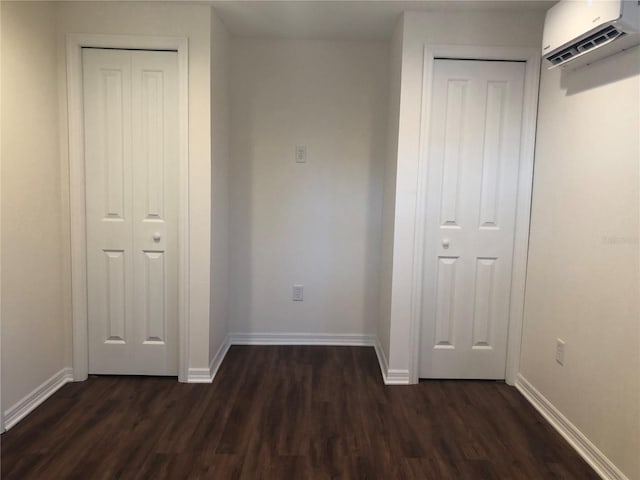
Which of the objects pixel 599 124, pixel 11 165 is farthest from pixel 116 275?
pixel 599 124

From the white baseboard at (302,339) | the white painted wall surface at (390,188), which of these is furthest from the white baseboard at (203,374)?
the white painted wall surface at (390,188)

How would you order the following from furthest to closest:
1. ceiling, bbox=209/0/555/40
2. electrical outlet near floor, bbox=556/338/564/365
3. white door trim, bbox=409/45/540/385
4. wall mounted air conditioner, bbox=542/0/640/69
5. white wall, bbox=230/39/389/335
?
white wall, bbox=230/39/389/335 → white door trim, bbox=409/45/540/385 → ceiling, bbox=209/0/555/40 → electrical outlet near floor, bbox=556/338/564/365 → wall mounted air conditioner, bbox=542/0/640/69

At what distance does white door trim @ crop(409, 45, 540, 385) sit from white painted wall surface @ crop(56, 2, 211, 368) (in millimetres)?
1273

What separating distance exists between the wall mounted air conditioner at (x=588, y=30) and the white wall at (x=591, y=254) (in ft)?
0.24

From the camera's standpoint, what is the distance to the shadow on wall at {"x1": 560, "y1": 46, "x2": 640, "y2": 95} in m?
1.77

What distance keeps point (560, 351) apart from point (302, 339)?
177cm

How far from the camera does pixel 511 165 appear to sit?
8.45 feet

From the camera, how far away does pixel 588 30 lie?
181 cm

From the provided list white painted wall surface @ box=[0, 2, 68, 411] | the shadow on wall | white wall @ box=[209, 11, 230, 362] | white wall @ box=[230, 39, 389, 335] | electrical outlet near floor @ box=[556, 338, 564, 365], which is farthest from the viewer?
white wall @ box=[230, 39, 389, 335]

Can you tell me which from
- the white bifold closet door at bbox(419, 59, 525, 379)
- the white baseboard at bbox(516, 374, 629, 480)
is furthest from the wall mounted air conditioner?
the white baseboard at bbox(516, 374, 629, 480)

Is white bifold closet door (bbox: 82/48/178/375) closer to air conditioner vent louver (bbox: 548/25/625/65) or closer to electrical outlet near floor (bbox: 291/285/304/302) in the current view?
electrical outlet near floor (bbox: 291/285/304/302)

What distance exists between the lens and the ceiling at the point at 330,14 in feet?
7.83

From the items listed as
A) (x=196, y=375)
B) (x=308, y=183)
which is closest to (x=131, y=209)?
(x=196, y=375)

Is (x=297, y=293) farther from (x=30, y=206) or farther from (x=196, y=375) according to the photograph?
(x=30, y=206)
